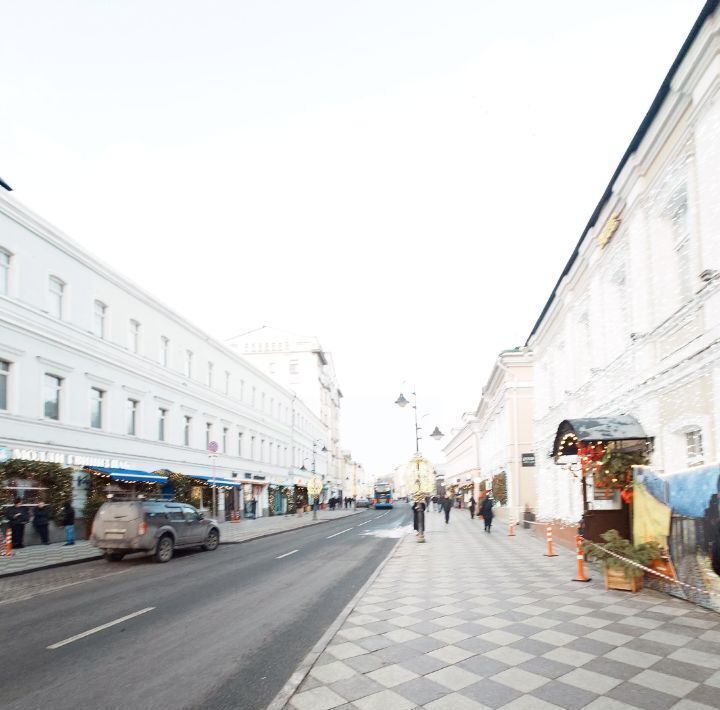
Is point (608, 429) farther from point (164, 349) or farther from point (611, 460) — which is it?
point (164, 349)

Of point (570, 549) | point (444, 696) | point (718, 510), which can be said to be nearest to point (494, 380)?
point (570, 549)

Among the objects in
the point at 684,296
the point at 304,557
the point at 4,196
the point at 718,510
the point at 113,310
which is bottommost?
the point at 304,557

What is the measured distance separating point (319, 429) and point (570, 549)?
64.9m

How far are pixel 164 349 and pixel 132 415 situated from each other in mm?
4859

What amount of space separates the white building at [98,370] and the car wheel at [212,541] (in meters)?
6.54

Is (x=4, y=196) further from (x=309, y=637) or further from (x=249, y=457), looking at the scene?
(x=249, y=457)

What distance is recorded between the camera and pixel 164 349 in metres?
31.1

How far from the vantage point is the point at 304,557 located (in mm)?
17047

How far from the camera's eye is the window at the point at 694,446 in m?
10.2

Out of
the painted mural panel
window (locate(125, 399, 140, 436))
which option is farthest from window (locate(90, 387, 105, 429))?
the painted mural panel

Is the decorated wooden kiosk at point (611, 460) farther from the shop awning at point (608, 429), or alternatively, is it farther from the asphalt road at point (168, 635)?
the asphalt road at point (168, 635)

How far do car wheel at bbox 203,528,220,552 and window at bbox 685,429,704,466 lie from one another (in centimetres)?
1532

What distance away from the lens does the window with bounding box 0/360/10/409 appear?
62.8 feet

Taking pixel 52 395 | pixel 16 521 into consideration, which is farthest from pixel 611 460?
pixel 52 395
